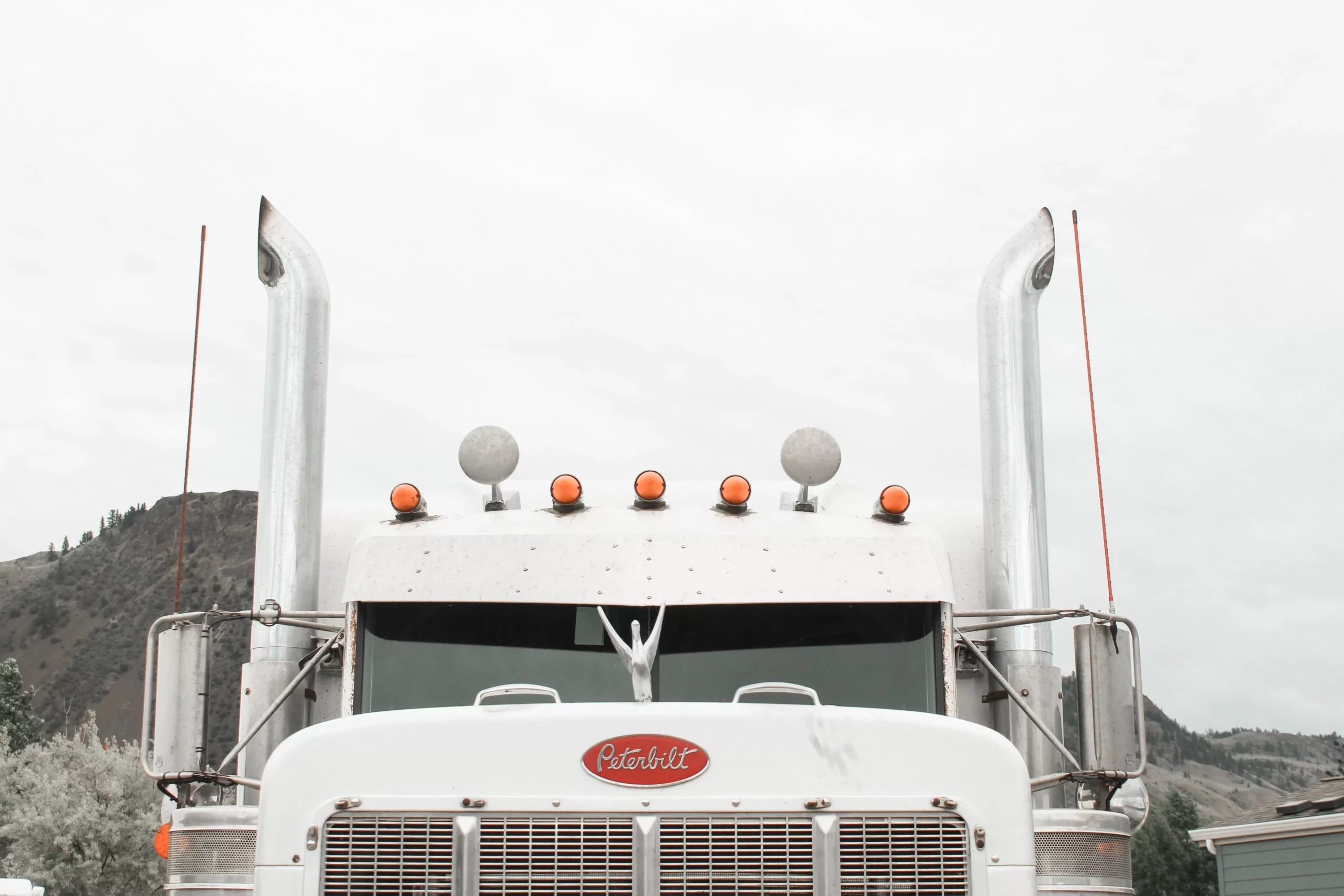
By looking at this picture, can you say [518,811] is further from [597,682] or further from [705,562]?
[705,562]

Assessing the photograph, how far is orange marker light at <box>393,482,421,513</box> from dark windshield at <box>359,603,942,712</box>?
49 centimetres

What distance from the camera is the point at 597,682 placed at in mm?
5266

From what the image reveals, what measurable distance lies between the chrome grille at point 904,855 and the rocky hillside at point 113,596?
71867 mm

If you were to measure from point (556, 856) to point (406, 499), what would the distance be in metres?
→ 1.96

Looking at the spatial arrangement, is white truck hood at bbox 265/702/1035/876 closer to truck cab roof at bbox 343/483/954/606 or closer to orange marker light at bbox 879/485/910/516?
truck cab roof at bbox 343/483/954/606

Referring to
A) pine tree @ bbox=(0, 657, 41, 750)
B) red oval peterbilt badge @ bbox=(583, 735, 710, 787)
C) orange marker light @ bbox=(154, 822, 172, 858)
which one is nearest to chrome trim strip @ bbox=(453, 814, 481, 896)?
red oval peterbilt badge @ bbox=(583, 735, 710, 787)

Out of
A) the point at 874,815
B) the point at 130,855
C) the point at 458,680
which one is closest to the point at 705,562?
the point at 458,680

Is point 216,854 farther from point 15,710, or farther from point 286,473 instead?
point 15,710

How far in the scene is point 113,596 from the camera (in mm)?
105750

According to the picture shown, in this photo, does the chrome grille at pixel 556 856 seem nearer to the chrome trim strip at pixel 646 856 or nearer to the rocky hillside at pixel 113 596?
the chrome trim strip at pixel 646 856

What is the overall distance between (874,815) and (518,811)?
1040 millimetres

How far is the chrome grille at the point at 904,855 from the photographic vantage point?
14.3 feet

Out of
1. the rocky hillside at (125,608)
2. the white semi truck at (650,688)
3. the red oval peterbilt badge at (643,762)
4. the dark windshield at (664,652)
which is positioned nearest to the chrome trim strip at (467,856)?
the white semi truck at (650,688)

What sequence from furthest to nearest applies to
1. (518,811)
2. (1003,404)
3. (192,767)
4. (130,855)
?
(130,855), (1003,404), (192,767), (518,811)
